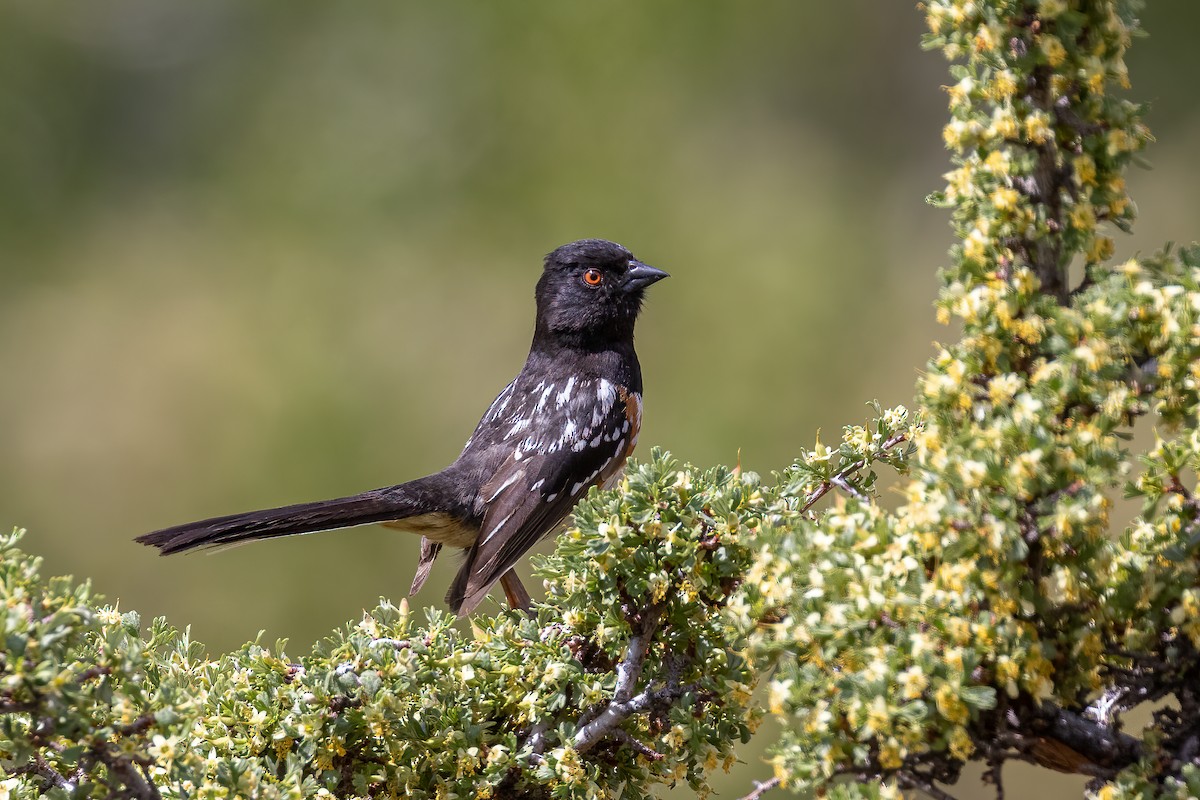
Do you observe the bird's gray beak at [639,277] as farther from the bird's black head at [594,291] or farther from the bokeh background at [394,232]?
the bokeh background at [394,232]

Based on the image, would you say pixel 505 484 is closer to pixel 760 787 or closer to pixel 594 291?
pixel 594 291

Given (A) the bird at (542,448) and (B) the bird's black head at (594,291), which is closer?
(A) the bird at (542,448)

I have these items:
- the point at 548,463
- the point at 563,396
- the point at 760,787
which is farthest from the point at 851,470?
the point at 563,396

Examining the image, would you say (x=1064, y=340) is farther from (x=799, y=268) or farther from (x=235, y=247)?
(x=235, y=247)

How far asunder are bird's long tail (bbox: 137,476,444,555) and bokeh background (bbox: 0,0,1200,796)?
12.4 ft

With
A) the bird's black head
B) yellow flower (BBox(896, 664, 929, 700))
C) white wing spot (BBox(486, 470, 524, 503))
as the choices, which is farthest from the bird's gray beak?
yellow flower (BBox(896, 664, 929, 700))

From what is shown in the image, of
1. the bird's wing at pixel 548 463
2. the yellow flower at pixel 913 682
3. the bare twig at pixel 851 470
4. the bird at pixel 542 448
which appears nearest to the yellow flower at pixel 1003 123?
the yellow flower at pixel 913 682

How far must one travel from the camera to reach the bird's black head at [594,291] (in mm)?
3797

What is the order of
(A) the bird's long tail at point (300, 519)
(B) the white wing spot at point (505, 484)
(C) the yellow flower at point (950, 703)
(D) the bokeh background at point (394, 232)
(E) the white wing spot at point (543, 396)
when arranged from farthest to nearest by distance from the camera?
(D) the bokeh background at point (394, 232) < (E) the white wing spot at point (543, 396) < (B) the white wing spot at point (505, 484) < (A) the bird's long tail at point (300, 519) < (C) the yellow flower at point (950, 703)

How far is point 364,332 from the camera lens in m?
8.23

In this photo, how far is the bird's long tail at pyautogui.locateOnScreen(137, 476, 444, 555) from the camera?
2.40 metres

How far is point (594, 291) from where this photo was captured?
3805 mm

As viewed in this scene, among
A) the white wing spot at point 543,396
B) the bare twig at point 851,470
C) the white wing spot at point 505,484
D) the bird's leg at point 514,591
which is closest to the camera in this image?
the bare twig at point 851,470

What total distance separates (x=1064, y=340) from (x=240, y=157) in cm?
947
